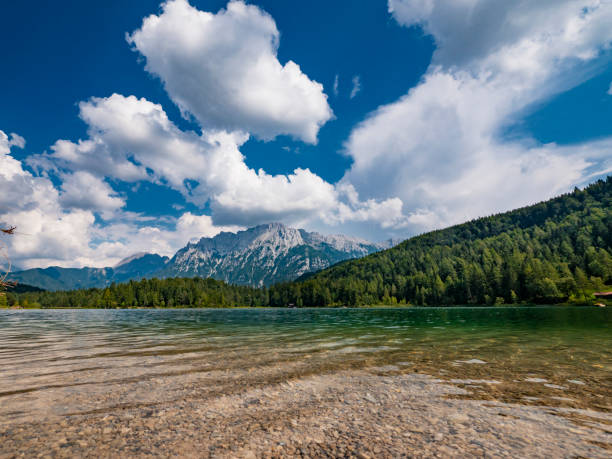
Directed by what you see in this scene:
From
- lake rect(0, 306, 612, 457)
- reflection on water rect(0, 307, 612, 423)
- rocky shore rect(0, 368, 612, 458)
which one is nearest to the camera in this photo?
rocky shore rect(0, 368, 612, 458)

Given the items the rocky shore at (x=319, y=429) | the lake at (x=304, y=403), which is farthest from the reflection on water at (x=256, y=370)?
the rocky shore at (x=319, y=429)

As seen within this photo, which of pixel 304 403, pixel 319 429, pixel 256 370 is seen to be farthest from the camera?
pixel 256 370

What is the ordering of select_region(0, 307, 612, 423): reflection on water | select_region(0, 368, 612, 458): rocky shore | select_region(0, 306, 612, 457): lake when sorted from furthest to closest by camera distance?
select_region(0, 307, 612, 423): reflection on water → select_region(0, 306, 612, 457): lake → select_region(0, 368, 612, 458): rocky shore

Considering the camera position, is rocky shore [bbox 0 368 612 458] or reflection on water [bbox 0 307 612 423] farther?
reflection on water [bbox 0 307 612 423]

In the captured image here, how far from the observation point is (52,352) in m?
23.2

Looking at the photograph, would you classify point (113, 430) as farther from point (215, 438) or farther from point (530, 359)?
point (530, 359)

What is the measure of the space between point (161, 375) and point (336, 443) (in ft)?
37.3

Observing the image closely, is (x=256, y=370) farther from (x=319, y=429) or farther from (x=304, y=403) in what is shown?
(x=319, y=429)

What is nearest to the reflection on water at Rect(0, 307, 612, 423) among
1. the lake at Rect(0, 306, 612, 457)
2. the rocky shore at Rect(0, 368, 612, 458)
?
the lake at Rect(0, 306, 612, 457)

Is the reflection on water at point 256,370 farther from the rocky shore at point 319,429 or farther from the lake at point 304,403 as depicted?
the rocky shore at point 319,429

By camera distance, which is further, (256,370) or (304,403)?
(256,370)

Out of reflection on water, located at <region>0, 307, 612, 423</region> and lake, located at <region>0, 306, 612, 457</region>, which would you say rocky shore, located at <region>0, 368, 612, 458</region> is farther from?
reflection on water, located at <region>0, 307, 612, 423</region>

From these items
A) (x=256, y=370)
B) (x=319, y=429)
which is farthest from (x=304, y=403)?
(x=256, y=370)

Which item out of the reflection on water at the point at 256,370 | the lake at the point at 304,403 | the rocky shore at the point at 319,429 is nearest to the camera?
the rocky shore at the point at 319,429
